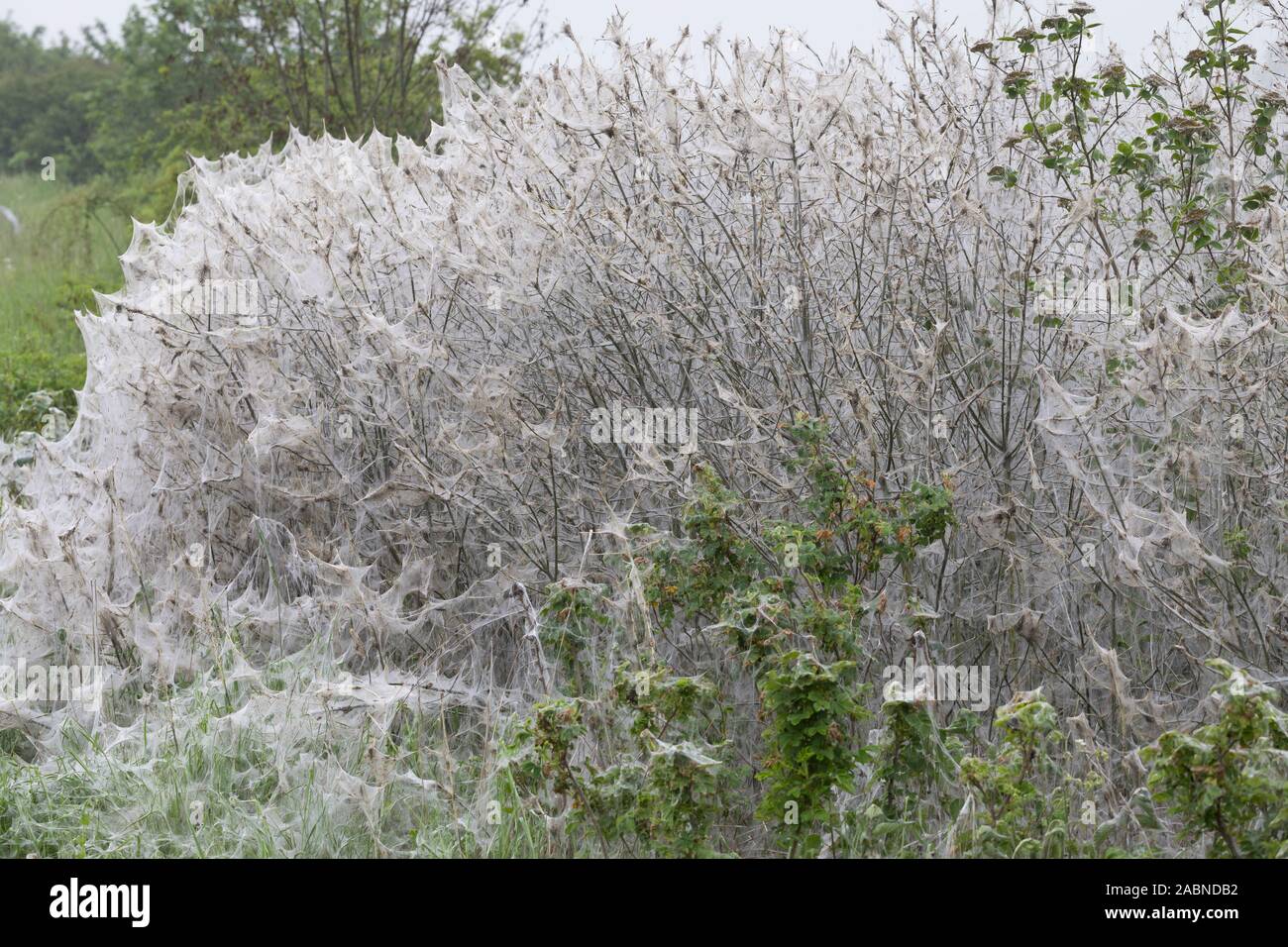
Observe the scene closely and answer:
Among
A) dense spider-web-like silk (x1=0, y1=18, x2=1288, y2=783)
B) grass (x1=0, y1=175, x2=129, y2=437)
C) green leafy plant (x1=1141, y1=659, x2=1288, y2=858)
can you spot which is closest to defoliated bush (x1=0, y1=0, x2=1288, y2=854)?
dense spider-web-like silk (x1=0, y1=18, x2=1288, y2=783)

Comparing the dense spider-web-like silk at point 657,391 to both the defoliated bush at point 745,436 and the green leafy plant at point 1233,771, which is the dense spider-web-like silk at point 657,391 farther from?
the green leafy plant at point 1233,771

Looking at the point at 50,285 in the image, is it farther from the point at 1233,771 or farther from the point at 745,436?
the point at 1233,771

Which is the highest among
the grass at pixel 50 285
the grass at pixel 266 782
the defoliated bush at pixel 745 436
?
the grass at pixel 50 285

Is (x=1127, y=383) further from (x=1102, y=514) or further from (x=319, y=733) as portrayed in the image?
(x=319, y=733)

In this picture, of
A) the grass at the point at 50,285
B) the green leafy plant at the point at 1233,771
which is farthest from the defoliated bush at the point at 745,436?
the grass at the point at 50,285

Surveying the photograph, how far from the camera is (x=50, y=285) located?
42.6 ft

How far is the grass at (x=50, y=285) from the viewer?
9.05m

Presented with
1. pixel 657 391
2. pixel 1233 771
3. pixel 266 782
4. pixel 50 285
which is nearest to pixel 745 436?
pixel 657 391

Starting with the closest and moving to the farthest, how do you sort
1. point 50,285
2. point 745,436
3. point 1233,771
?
point 1233,771 < point 745,436 < point 50,285

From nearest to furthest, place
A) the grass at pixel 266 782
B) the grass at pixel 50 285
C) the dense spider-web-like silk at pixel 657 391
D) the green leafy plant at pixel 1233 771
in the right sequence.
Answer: the green leafy plant at pixel 1233 771
the grass at pixel 266 782
the dense spider-web-like silk at pixel 657 391
the grass at pixel 50 285

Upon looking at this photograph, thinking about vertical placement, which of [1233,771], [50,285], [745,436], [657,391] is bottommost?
[1233,771]

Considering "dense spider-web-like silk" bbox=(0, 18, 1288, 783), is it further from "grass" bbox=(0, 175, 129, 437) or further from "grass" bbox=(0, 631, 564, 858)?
"grass" bbox=(0, 175, 129, 437)

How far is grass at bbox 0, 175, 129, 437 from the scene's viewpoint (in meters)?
9.05

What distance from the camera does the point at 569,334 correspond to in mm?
5121
